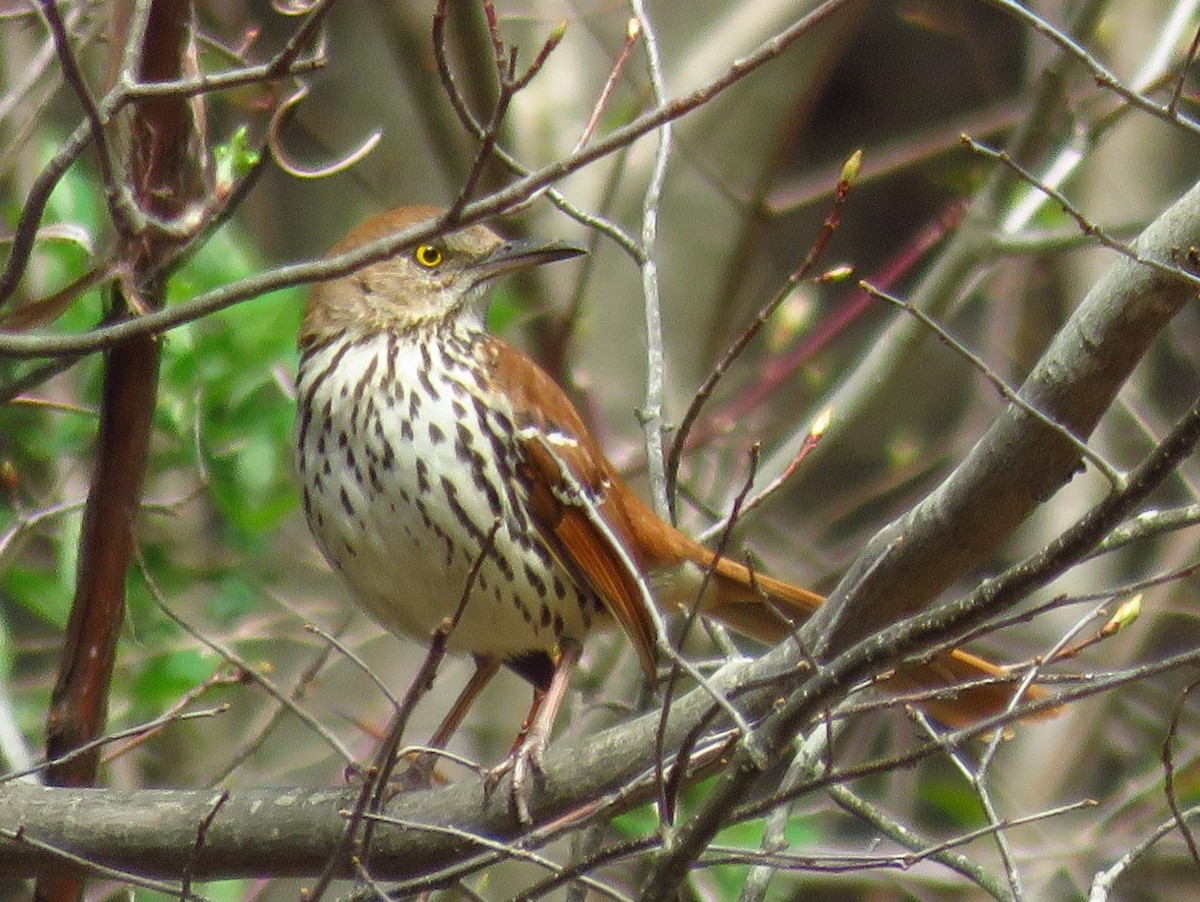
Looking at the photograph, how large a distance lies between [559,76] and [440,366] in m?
2.99

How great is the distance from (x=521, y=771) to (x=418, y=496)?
66 cm

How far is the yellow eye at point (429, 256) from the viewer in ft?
13.5

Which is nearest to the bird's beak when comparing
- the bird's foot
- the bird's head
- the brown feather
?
the bird's head

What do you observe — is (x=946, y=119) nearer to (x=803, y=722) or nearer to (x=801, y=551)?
(x=801, y=551)

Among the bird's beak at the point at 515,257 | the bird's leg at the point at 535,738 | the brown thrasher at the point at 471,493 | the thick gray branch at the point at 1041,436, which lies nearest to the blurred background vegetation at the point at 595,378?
the bird's leg at the point at 535,738

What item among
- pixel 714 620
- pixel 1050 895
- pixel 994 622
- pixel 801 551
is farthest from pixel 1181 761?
pixel 994 622

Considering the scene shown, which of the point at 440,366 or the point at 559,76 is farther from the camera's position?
the point at 559,76

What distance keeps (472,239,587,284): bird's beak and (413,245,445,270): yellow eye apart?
0.08 meters

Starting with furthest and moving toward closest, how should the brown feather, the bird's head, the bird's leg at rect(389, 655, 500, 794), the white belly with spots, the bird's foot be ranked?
1. the bird's head
2. the bird's leg at rect(389, 655, 500, 794)
3. the brown feather
4. the white belly with spots
5. the bird's foot

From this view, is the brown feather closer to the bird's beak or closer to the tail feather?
the tail feather

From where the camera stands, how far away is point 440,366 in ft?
12.3

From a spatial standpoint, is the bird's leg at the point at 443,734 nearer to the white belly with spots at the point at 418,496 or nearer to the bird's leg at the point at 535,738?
the bird's leg at the point at 535,738

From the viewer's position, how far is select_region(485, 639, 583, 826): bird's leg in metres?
3.08

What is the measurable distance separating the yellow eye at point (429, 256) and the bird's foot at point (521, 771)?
4.11 feet
